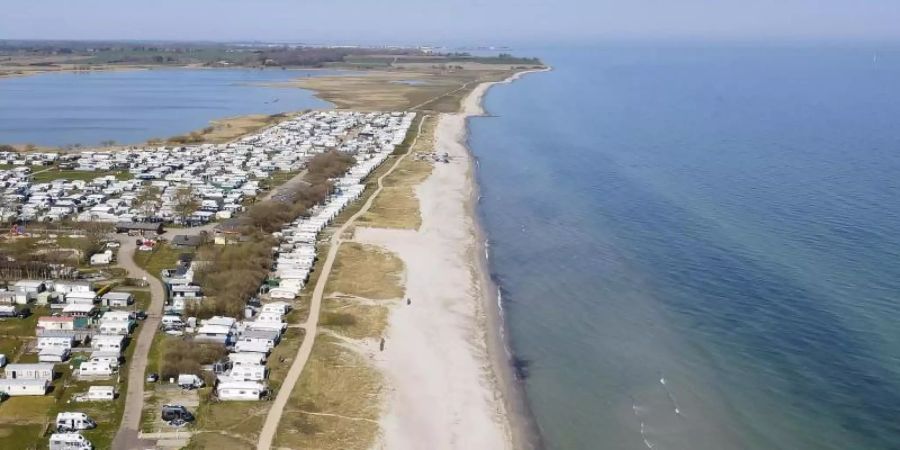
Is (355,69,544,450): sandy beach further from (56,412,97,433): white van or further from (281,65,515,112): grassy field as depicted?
(281,65,515,112): grassy field

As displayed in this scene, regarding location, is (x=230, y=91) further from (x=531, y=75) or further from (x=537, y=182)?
(x=537, y=182)

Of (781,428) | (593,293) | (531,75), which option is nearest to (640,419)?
(781,428)

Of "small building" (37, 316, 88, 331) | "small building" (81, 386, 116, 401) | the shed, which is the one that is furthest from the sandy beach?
the shed

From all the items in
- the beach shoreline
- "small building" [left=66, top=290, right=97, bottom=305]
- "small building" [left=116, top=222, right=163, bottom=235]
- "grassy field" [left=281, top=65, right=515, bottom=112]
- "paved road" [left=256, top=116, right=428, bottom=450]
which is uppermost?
"grassy field" [left=281, top=65, right=515, bottom=112]

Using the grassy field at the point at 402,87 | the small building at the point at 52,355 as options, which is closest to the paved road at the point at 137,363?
the small building at the point at 52,355

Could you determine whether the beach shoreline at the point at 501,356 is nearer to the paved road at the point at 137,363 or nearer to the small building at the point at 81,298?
the paved road at the point at 137,363

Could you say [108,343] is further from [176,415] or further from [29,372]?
[176,415]

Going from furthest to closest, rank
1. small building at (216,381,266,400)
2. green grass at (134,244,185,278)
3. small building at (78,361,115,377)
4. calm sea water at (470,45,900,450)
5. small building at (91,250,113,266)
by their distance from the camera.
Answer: small building at (91,250,113,266), green grass at (134,244,185,278), small building at (78,361,115,377), calm sea water at (470,45,900,450), small building at (216,381,266,400)
